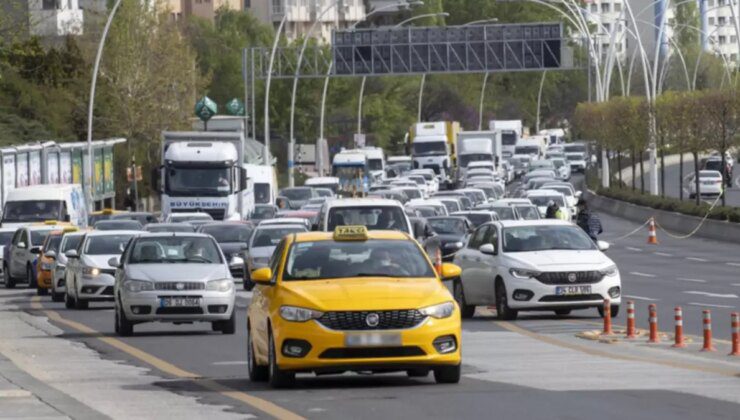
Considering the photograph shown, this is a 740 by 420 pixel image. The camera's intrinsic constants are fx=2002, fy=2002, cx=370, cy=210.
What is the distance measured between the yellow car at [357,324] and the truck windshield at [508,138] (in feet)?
377

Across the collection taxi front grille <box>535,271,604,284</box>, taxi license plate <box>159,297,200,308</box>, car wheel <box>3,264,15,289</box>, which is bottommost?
car wheel <box>3,264,15,289</box>

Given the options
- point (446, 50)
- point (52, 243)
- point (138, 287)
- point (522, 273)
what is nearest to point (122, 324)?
point (138, 287)

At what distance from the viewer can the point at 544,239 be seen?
97.5ft

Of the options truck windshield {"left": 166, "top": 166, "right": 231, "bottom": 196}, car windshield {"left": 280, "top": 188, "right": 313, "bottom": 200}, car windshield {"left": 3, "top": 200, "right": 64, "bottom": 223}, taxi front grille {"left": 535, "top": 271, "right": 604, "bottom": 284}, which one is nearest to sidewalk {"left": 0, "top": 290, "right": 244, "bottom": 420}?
taxi front grille {"left": 535, "top": 271, "right": 604, "bottom": 284}

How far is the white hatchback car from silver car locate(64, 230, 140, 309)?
821cm

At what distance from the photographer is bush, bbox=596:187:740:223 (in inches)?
2472

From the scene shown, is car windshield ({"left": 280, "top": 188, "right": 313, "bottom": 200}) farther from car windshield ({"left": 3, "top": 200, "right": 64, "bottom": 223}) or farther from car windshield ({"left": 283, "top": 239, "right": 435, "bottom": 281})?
car windshield ({"left": 283, "top": 239, "right": 435, "bottom": 281})

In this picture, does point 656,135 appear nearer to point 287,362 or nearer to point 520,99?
point 287,362

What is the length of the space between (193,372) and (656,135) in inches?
2420

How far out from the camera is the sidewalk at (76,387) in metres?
15.7

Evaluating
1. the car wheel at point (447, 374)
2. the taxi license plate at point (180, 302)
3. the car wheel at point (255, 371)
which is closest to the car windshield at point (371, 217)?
the taxi license plate at point (180, 302)

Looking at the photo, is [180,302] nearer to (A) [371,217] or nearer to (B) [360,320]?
(A) [371,217]

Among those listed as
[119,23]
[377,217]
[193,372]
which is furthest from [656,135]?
[193,372]

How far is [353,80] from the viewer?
131m
